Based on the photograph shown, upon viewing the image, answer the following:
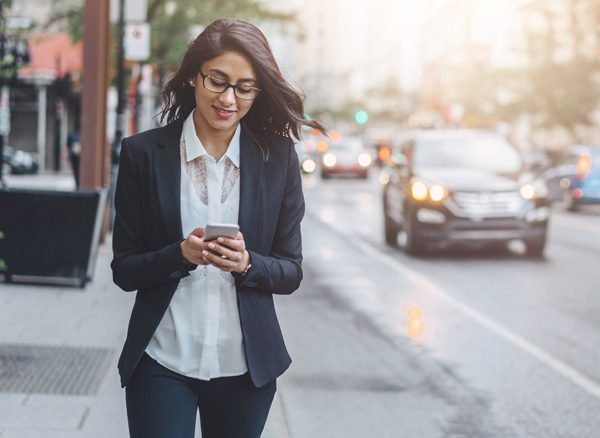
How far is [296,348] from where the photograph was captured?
29.0 feet

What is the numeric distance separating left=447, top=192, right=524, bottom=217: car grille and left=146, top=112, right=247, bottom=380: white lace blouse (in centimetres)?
1261

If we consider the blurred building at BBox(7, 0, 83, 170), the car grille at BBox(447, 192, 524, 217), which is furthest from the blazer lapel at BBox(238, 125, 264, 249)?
the blurred building at BBox(7, 0, 83, 170)

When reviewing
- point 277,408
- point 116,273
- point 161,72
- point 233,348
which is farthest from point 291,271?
point 161,72

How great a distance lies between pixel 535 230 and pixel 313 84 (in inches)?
6857

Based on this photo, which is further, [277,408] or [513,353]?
[513,353]

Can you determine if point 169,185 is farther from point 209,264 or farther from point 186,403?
point 186,403

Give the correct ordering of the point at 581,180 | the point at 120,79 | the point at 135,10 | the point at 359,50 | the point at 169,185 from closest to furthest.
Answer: the point at 169,185
the point at 135,10
the point at 120,79
the point at 581,180
the point at 359,50

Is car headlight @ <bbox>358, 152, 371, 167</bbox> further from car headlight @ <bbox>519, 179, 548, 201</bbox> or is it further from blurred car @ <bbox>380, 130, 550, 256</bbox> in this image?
car headlight @ <bbox>519, 179, 548, 201</bbox>

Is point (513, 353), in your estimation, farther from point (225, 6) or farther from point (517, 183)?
point (225, 6)

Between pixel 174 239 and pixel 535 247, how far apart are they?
527 inches

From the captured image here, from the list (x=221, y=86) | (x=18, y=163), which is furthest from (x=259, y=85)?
(x=18, y=163)

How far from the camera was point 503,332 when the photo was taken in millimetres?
9750

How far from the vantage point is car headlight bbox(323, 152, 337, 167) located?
44.0 meters

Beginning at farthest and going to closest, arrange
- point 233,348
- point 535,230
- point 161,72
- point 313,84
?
point 313,84 → point 161,72 → point 535,230 → point 233,348
